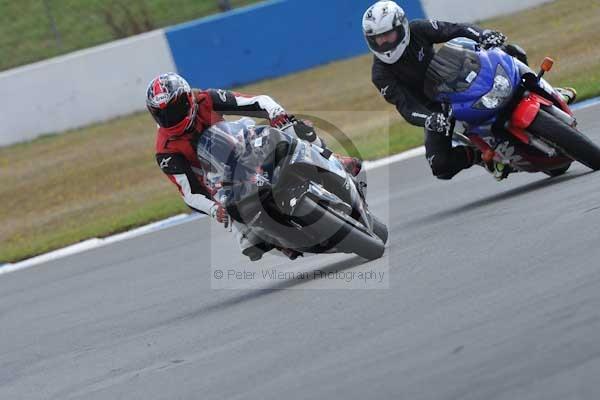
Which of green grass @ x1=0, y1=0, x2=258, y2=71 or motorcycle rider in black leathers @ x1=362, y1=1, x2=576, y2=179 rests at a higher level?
motorcycle rider in black leathers @ x1=362, y1=1, x2=576, y2=179

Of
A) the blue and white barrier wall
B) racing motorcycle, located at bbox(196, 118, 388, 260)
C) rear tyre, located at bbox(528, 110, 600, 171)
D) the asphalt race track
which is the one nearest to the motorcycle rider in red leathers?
racing motorcycle, located at bbox(196, 118, 388, 260)

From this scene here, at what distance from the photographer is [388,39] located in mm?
9352

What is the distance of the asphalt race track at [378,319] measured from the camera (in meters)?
5.09

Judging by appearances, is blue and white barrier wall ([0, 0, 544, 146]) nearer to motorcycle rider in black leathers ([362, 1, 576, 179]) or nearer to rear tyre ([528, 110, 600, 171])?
motorcycle rider in black leathers ([362, 1, 576, 179])

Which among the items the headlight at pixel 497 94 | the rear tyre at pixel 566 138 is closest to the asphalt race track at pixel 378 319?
the rear tyre at pixel 566 138

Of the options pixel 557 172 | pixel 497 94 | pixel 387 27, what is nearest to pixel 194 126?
pixel 387 27

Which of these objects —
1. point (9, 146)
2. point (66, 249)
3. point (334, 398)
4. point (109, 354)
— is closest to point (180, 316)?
point (109, 354)

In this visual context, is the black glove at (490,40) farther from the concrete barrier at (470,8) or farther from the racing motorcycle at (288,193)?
the concrete barrier at (470,8)

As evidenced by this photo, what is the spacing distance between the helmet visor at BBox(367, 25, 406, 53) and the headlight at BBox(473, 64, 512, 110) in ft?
2.66

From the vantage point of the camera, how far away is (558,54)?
18875 mm

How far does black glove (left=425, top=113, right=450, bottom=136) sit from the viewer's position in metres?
9.22

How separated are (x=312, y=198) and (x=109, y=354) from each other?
1630 millimetres

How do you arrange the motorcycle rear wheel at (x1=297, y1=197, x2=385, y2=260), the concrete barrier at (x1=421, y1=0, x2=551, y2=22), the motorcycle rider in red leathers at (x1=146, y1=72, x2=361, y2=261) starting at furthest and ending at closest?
the concrete barrier at (x1=421, y1=0, x2=551, y2=22)
the motorcycle rider in red leathers at (x1=146, y1=72, x2=361, y2=261)
the motorcycle rear wheel at (x1=297, y1=197, x2=385, y2=260)

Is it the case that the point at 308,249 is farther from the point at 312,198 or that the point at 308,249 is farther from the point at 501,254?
the point at 501,254
